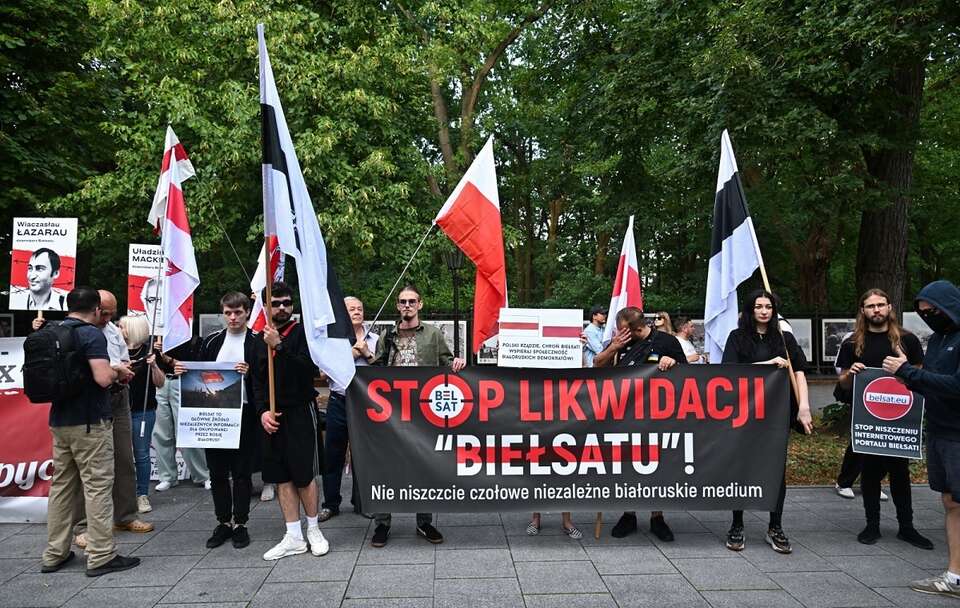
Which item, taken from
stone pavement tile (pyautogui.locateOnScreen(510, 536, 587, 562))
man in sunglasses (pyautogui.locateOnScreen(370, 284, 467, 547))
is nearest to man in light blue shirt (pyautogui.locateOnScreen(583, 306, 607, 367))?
man in sunglasses (pyautogui.locateOnScreen(370, 284, 467, 547))

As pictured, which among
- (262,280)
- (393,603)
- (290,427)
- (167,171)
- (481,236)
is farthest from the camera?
(262,280)

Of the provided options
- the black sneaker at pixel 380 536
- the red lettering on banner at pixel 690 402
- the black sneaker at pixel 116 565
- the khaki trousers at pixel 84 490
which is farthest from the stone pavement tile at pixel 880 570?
the khaki trousers at pixel 84 490

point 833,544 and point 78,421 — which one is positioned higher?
point 78,421

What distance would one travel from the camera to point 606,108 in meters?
14.9

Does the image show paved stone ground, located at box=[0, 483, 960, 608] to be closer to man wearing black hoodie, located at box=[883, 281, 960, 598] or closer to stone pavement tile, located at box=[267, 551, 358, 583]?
stone pavement tile, located at box=[267, 551, 358, 583]

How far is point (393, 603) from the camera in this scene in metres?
4.38

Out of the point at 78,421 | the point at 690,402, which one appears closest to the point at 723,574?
the point at 690,402

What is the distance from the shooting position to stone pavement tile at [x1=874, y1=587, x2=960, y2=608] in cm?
433

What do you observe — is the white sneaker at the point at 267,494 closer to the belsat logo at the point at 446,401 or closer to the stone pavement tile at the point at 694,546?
the belsat logo at the point at 446,401

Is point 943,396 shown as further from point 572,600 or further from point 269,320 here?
point 269,320

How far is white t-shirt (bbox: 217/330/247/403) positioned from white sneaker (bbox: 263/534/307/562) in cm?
167

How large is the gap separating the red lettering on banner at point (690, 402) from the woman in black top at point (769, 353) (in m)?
0.41

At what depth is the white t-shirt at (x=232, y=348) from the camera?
6.10 m

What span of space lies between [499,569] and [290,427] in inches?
75.4
